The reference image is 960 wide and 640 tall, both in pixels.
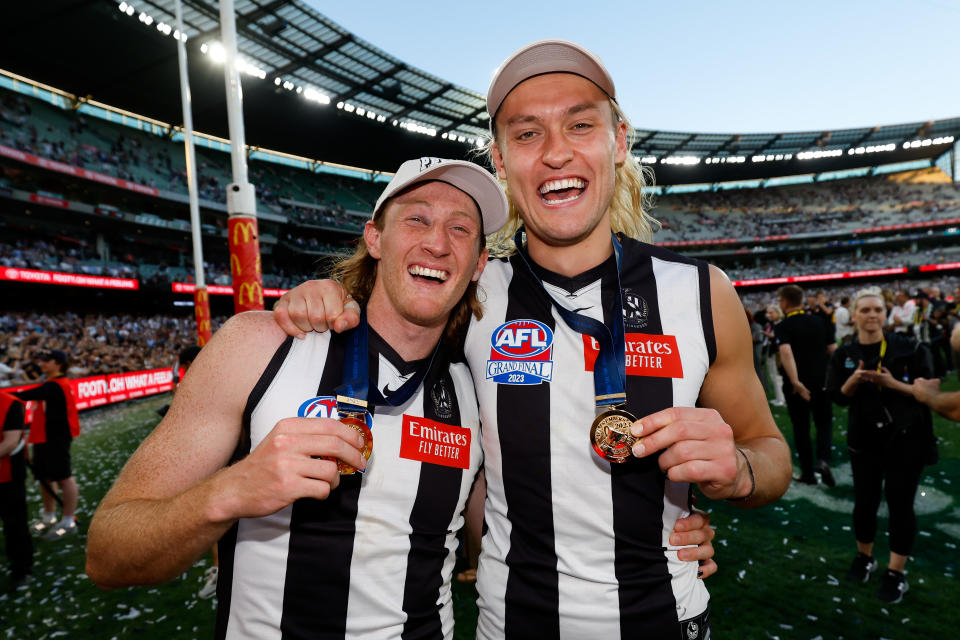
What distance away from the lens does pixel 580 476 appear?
1730 mm

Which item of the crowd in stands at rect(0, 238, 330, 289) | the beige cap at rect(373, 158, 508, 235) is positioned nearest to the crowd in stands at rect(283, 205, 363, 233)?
the crowd in stands at rect(0, 238, 330, 289)

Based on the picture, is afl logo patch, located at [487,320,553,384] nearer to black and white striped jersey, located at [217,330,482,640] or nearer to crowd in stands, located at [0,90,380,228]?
black and white striped jersey, located at [217,330,482,640]

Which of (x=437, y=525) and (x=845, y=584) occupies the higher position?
(x=437, y=525)

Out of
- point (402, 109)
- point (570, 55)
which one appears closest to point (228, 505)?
point (570, 55)

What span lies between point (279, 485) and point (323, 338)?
786 mm

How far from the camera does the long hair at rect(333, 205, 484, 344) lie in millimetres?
2129

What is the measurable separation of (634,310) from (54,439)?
7.22 metres

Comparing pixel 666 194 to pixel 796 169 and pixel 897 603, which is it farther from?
pixel 897 603

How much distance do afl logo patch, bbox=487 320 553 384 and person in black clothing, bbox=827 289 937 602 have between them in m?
3.60

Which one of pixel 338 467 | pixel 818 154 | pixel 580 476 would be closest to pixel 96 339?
pixel 338 467

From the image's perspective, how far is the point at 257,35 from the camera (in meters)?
23.3

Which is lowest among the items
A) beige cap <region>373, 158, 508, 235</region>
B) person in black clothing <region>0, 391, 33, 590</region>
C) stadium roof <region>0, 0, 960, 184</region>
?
person in black clothing <region>0, 391, 33, 590</region>

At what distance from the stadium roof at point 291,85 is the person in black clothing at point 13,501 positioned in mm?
22649

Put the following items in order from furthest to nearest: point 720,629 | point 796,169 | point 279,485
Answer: point 796,169
point 720,629
point 279,485
